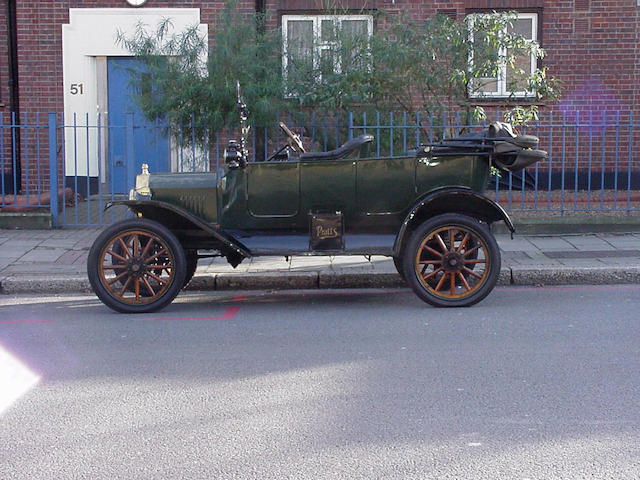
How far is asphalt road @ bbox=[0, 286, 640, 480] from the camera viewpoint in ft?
12.7

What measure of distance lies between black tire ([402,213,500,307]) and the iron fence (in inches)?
72.8

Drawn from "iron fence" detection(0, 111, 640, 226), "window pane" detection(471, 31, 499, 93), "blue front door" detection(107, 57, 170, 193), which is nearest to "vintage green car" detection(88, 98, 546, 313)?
"iron fence" detection(0, 111, 640, 226)

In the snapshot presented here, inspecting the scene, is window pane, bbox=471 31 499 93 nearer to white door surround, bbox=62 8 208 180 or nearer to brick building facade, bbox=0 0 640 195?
brick building facade, bbox=0 0 640 195

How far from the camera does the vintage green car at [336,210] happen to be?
281 inches

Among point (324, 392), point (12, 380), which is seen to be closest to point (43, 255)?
point (12, 380)

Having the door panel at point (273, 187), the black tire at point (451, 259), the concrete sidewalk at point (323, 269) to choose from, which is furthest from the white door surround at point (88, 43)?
the black tire at point (451, 259)

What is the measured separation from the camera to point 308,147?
12.4 m

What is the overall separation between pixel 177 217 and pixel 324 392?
9.81 feet

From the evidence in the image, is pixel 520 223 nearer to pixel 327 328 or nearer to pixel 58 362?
pixel 327 328

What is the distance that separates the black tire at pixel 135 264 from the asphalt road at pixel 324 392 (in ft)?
0.51

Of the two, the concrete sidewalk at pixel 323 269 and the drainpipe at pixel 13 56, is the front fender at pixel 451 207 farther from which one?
the drainpipe at pixel 13 56

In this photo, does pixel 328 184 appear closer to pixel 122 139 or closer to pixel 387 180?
pixel 387 180

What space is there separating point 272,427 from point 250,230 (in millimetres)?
3240

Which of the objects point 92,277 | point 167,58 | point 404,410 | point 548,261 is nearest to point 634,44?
point 548,261
